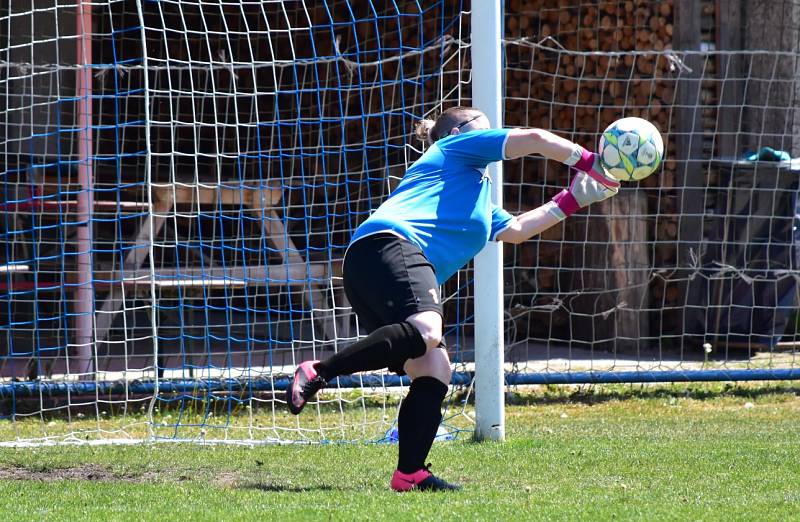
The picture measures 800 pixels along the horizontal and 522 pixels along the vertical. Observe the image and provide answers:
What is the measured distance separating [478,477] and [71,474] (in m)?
1.87

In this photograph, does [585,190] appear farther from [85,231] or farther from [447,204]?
[85,231]

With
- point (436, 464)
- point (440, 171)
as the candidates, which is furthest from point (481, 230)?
point (436, 464)

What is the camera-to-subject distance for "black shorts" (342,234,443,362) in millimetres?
4410

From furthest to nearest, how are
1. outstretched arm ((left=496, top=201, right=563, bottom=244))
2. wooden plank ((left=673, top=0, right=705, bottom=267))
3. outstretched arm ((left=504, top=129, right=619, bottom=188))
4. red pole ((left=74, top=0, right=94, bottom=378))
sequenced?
wooden plank ((left=673, top=0, right=705, bottom=267))
red pole ((left=74, top=0, right=94, bottom=378))
outstretched arm ((left=496, top=201, right=563, bottom=244))
outstretched arm ((left=504, top=129, right=619, bottom=188))

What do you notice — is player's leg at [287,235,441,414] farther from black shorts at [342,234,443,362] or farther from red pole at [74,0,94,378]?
red pole at [74,0,94,378]

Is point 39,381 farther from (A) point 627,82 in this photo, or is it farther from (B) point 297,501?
(A) point 627,82

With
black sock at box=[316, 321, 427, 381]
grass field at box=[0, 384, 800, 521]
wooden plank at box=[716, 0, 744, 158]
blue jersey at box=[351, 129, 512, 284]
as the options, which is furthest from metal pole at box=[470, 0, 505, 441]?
wooden plank at box=[716, 0, 744, 158]

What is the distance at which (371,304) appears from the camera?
4.55 m

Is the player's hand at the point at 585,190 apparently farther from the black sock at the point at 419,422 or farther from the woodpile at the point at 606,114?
the woodpile at the point at 606,114

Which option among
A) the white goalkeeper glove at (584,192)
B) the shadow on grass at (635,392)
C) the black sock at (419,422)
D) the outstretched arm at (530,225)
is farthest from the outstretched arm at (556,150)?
the shadow on grass at (635,392)

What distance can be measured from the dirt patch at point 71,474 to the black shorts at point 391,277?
1399 millimetres

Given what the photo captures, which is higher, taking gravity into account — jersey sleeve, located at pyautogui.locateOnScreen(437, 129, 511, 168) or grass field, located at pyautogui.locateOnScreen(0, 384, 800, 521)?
jersey sleeve, located at pyautogui.locateOnScreen(437, 129, 511, 168)

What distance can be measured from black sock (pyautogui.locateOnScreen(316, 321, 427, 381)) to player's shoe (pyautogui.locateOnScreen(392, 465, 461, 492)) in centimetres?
48

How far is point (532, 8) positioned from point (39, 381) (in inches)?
233
